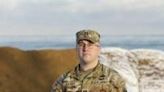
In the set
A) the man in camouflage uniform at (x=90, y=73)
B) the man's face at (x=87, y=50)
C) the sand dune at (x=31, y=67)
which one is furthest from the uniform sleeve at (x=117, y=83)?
the sand dune at (x=31, y=67)

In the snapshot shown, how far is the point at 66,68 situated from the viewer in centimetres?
1065

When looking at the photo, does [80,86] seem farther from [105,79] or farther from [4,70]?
[4,70]

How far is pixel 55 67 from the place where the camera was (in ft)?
34.8

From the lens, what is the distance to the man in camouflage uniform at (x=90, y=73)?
456 centimetres

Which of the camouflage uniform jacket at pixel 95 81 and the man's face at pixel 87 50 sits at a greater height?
the man's face at pixel 87 50

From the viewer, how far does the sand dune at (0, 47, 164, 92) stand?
9969mm

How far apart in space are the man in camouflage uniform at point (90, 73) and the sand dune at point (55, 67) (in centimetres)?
512

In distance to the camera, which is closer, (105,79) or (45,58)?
(105,79)

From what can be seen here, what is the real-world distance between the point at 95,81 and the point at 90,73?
9 centimetres

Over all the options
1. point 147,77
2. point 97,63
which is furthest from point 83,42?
point 147,77

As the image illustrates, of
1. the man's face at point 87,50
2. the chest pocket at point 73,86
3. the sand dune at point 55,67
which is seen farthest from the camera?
the sand dune at point 55,67

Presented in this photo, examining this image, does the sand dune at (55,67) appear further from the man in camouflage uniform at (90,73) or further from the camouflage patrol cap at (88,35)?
the camouflage patrol cap at (88,35)

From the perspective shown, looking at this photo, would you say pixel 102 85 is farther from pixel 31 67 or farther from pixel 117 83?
pixel 31 67

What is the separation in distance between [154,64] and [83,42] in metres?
6.02
